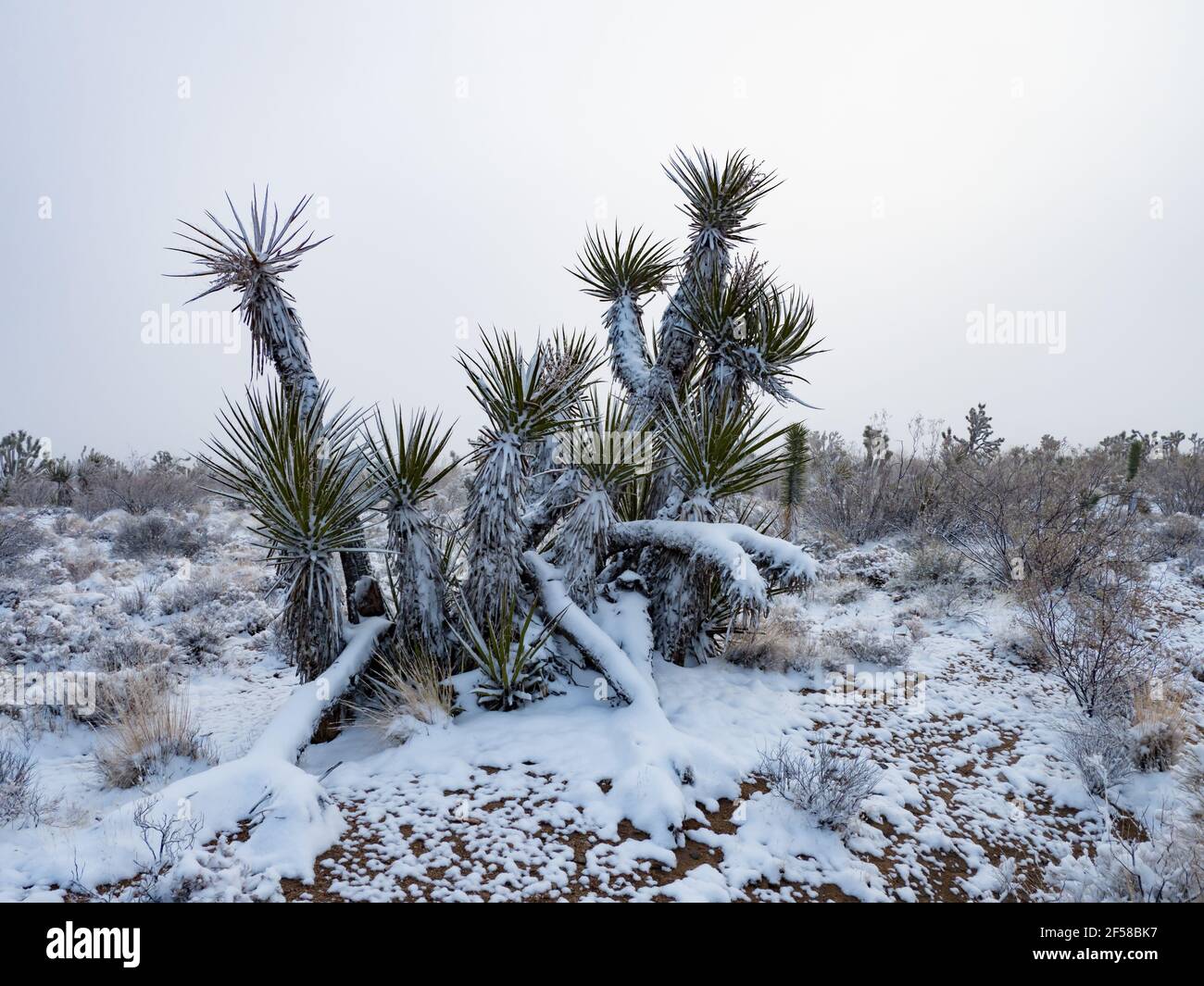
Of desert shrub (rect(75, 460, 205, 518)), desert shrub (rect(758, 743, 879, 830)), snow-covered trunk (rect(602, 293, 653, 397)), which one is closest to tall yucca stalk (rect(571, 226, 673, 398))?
snow-covered trunk (rect(602, 293, 653, 397))

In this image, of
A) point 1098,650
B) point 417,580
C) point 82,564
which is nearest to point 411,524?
point 417,580

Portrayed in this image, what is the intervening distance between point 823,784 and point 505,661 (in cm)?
221

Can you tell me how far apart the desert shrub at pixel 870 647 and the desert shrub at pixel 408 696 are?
3858 mm

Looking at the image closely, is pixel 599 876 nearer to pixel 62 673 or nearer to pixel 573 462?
pixel 573 462

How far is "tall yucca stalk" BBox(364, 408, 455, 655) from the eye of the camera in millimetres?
4531

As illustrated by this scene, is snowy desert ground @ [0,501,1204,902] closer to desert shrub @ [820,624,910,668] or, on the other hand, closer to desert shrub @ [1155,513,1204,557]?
desert shrub @ [820,624,910,668]

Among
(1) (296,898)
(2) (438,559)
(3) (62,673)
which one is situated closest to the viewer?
(1) (296,898)

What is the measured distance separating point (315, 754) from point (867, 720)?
410 cm

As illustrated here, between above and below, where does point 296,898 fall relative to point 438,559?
below

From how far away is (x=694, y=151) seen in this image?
5.89 metres

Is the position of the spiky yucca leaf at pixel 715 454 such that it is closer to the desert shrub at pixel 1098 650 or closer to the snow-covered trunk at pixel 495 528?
the snow-covered trunk at pixel 495 528

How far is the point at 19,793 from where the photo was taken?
3.54 meters

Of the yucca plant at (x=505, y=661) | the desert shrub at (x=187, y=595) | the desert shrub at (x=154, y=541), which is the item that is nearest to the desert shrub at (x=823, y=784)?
the yucca plant at (x=505, y=661)
